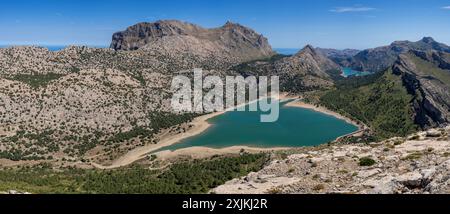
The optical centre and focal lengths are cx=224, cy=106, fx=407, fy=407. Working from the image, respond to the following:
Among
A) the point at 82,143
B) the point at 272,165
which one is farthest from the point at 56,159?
the point at 272,165

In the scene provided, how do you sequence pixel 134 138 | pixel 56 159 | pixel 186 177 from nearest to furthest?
pixel 186 177 → pixel 56 159 → pixel 134 138

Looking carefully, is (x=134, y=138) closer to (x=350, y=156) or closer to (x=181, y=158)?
(x=181, y=158)
